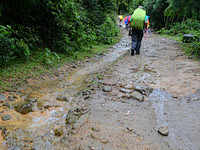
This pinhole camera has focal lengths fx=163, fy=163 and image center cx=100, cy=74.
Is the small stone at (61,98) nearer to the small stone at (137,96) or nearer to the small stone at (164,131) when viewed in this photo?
the small stone at (137,96)

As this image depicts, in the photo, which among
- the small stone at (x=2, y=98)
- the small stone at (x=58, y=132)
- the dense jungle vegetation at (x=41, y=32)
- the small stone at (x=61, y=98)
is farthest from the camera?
the dense jungle vegetation at (x=41, y=32)

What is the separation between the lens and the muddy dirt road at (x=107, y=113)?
2.18 metres

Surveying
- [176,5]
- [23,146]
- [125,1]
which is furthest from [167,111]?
[125,1]

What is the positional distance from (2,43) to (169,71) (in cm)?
450

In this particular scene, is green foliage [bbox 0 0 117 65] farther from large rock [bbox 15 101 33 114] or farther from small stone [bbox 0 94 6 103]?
large rock [bbox 15 101 33 114]

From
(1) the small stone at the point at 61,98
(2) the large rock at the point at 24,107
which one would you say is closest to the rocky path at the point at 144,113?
(1) the small stone at the point at 61,98

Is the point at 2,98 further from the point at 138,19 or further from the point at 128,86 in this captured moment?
the point at 138,19

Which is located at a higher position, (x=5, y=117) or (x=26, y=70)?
(x=26, y=70)

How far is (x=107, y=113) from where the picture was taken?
2.82 meters

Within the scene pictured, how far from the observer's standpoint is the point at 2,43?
12.1 feet

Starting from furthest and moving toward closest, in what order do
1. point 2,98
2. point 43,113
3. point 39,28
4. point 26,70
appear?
1. point 39,28
2. point 26,70
3. point 2,98
4. point 43,113

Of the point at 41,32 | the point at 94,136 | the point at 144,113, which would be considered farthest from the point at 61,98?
the point at 41,32

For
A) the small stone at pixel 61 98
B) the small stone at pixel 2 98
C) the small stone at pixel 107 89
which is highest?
the small stone at pixel 2 98

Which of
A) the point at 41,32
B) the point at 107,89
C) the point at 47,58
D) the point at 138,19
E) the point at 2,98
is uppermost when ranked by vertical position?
the point at 138,19
